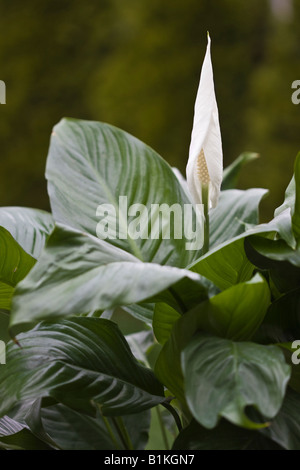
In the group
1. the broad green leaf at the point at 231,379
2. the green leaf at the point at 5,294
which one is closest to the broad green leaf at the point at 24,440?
the green leaf at the point at 5,294

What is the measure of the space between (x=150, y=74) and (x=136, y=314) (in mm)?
1962

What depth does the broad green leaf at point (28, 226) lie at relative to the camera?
725mm

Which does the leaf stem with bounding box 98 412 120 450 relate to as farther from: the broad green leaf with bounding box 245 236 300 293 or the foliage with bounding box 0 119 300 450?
the broad green leaf with bounding box 245 236 300 293

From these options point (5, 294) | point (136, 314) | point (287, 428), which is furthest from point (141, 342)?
point (287, 428)

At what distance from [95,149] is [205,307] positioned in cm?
28

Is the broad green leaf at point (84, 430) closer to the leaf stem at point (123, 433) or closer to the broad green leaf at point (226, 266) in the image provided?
the leaf stem at point (123, 433)

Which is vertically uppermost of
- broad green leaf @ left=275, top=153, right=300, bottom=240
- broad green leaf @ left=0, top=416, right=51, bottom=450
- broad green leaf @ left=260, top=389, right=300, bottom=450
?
broad green leaf @ left=275, top=153, right=300, bottom=240

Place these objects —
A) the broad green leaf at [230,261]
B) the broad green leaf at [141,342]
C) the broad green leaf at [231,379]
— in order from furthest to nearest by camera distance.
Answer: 1. the broad green leaf at [141,342]
2. the broad green leaf at [230,261]
3. the broad green leaf at [231,379]

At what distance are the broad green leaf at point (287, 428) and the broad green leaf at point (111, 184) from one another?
0.20 m

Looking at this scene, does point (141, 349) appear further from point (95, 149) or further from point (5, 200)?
point (5, 200)

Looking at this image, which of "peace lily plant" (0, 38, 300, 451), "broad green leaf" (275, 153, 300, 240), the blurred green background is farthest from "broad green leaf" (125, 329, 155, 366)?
the blurred green background

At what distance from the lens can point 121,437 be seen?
66cm

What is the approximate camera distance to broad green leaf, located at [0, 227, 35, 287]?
1.97 feet

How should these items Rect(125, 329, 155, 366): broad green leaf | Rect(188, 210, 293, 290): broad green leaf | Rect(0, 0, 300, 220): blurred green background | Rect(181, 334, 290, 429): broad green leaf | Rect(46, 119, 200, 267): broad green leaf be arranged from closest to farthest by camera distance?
Rect(181, 334, 290, 429): broad green leaf, Rect(188, 210, 293, 290): broad green leaf, Rect(46, 119, 200, 267): broad green leaf, Rect(125, 329, 155, 366): broad green leaf, Rect(0, 0, 300, 220): blurred green background
